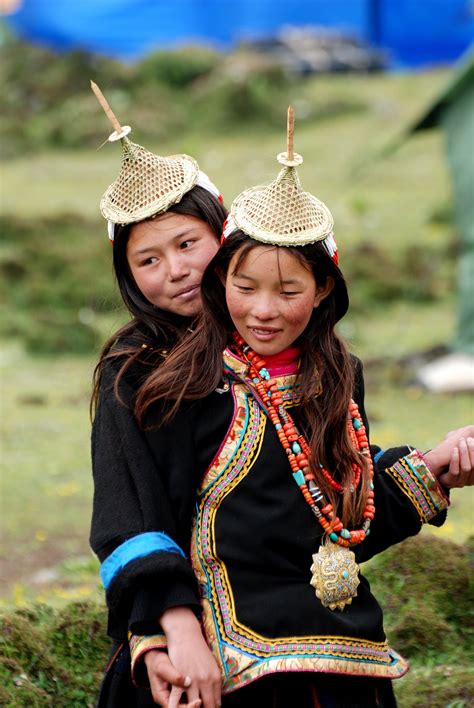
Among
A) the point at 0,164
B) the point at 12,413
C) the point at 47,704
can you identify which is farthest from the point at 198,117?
the point at 47,704

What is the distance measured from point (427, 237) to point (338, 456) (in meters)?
8.15

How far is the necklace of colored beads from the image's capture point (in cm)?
244

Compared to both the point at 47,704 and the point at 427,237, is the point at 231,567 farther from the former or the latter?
the point at 427,237

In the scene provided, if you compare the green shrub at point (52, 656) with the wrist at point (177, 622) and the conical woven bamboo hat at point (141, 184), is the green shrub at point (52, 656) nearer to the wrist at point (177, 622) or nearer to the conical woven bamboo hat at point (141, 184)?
the wrist at point (177, 622)

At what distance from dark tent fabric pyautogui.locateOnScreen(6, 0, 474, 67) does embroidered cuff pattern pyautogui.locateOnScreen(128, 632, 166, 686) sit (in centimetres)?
1419

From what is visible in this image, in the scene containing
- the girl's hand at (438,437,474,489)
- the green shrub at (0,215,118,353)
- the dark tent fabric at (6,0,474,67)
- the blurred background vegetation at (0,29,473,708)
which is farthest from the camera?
the dark tent fabric at (6,0,474,67)

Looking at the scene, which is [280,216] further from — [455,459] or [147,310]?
[455,459]

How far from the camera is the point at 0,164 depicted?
13.2 meters

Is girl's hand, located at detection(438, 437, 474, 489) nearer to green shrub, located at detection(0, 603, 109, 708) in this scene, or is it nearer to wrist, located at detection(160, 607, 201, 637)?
wrist, located at detection(160, 607, 201, 637)

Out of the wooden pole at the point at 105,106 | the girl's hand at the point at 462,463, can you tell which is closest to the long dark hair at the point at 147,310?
the wooden pole at the point at 105,106

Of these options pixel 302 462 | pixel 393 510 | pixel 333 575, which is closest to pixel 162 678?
pixel 333 575

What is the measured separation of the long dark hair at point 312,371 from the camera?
8.04 feet

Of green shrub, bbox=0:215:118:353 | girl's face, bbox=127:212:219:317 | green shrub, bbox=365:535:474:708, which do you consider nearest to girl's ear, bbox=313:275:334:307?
girl's face, bbox=127:212:219:317

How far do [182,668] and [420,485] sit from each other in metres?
0.70
